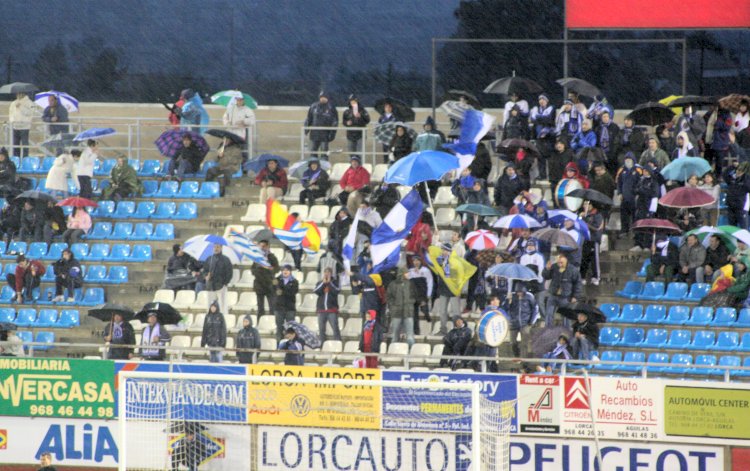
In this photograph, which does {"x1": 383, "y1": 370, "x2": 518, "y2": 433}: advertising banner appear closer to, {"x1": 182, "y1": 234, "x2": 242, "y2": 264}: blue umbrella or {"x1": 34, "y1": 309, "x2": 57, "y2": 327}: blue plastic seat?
{"x1": 182, "y1": 234, "x2": 242, "y2": 264}: blue umbrella

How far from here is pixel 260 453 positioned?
23438 mm

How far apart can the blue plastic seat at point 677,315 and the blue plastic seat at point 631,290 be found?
0.97m

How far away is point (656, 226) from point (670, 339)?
1880 mm

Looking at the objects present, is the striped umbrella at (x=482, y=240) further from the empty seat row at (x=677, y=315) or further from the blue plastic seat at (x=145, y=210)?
the blue plastic seat at (x=145, y=210)

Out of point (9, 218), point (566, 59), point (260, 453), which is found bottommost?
point (260, 453)

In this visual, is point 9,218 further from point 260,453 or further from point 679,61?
point 679,61

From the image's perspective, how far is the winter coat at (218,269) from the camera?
26.4 metres

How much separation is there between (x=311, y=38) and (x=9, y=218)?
8813 mm

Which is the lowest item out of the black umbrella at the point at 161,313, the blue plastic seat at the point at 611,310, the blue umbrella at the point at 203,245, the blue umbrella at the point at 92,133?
the black umbrella at the point at 161,313

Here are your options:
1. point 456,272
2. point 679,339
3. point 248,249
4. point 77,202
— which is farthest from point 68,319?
point 679,339

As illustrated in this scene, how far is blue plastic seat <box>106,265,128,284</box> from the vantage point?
Answer: 93.8ft

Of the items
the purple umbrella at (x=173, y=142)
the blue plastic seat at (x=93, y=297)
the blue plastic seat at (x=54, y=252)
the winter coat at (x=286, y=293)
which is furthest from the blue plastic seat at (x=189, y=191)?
the winter coat at (x=286, y=293)

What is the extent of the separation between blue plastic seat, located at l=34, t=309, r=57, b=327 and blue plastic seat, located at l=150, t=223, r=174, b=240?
2.66m

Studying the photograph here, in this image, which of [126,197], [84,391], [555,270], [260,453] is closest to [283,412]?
[260,453]
